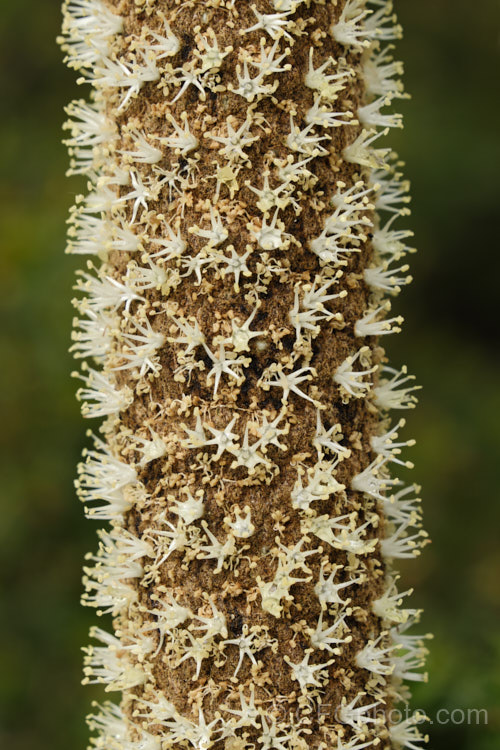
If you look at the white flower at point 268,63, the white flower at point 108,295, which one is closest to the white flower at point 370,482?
the white flower at point 108,295

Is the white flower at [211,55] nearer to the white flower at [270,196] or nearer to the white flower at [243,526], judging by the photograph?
the white flower at [270,196]

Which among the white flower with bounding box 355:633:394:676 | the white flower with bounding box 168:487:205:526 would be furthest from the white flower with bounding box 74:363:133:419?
the white flower with bounding box 355:633:394:676

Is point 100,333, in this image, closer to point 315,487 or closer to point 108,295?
point 108,295

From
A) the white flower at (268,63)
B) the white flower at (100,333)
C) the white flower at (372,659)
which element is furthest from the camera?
the white flower at (100,333)

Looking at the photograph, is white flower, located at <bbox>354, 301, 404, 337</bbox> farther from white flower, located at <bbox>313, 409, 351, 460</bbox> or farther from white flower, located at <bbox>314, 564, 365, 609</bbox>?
white flower, located at <bbox>314, 564, 365, 609</bbox>

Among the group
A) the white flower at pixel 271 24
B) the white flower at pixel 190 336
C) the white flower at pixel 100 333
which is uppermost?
the white flower at pixel 271 24

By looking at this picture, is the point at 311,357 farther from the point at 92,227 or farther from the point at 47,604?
the point at 47,604

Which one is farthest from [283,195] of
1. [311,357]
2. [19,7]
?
[19,7]
